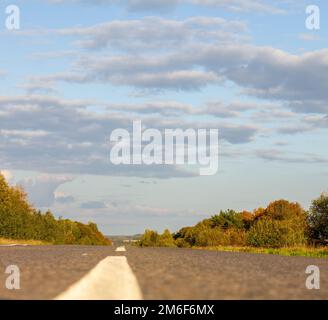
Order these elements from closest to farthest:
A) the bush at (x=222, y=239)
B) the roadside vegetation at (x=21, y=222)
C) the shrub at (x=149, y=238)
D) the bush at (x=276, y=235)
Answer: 1. the bush at (x=276, y=235)
2. the bush at (x=222, y=239)
3. the roadside vegetation at (x=21, y=222)
4. the shrub at (x=149, y=238)

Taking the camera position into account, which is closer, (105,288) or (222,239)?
(105,288)

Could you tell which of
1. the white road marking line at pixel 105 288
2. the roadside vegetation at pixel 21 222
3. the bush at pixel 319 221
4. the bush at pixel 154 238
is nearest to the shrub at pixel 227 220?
the roadside vegetation at pixel 21 222

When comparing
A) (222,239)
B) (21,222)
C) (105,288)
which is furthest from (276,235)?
(21,222)

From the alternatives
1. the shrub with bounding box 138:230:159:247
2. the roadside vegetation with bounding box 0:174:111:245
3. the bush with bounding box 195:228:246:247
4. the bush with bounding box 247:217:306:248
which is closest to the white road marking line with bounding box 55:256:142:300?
the bush with bounding box 247:217:306:248

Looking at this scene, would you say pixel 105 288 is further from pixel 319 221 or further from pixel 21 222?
pixel 21 222

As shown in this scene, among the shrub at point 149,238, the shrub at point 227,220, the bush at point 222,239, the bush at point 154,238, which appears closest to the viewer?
the bush at point 222,239

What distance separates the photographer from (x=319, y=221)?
39.4m

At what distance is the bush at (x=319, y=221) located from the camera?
128 feet

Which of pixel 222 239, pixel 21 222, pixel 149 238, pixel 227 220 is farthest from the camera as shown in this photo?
pixel 149 238

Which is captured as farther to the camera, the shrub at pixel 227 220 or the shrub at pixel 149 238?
the shrub at pixel 149 238

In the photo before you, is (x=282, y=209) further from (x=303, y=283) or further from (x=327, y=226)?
(x=303, y=283)

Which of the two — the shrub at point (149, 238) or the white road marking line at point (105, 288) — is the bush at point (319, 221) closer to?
the white road marking line at point (105, 288)

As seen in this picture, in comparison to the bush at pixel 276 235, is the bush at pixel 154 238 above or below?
below
